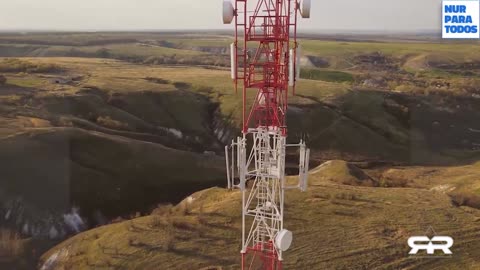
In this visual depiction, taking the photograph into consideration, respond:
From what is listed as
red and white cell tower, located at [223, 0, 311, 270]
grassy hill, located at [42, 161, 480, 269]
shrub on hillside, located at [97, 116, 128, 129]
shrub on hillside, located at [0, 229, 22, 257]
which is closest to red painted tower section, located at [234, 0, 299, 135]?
red and white cell tower, located at [223, 0, 311, 270]

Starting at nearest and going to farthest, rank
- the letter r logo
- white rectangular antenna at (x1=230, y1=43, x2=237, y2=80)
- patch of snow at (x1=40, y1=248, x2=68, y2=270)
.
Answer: white rectangular antenna at (x1=230, y1=43, x2=237, y2=80), the letter r logo, patch of snow at (x1=40, y1=248, x2=68, y2=270)

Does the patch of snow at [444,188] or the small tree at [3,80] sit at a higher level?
the small tree at [3,80]

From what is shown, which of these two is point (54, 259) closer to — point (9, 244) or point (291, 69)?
point (9, 244)

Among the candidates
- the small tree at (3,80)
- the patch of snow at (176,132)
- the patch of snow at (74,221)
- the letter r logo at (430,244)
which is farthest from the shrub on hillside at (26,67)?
the letter r logo at (430,244)

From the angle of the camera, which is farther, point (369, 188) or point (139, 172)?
point (139, 172)

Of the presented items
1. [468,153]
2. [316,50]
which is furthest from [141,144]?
[316,50]

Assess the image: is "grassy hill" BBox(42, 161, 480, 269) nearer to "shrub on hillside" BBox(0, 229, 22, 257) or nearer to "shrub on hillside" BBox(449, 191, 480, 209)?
"shrub on hillside" BBox(449, 191, 480, 209)

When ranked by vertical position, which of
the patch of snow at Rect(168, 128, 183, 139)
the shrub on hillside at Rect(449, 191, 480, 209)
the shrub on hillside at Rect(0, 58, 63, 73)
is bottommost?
the shrub on hillside at Rect(449, 191, 480, 209)

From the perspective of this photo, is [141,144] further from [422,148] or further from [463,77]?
[463,77]

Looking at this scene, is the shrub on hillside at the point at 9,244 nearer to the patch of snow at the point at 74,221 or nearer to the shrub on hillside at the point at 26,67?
the patch of snow at the point at 74,221
